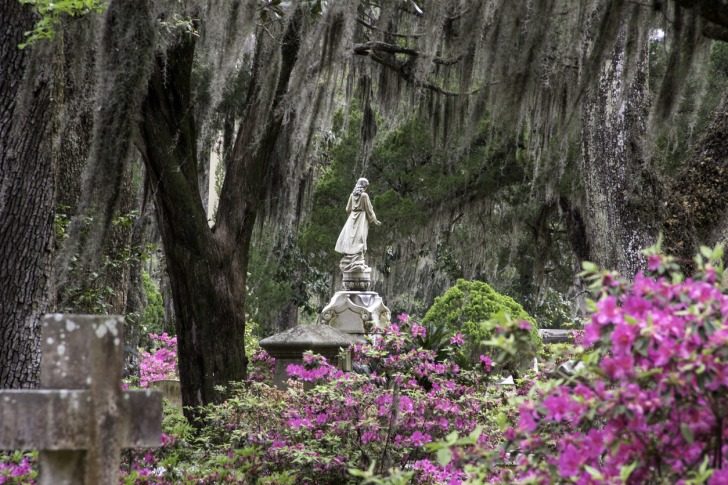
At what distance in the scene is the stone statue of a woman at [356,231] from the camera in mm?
14438

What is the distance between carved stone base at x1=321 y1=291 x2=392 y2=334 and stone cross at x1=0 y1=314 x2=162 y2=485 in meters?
10.8

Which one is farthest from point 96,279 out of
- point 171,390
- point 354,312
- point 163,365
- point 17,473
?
point 354,312

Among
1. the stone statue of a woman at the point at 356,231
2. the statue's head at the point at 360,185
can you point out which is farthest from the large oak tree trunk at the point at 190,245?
the stone statue of a woman at the point at 356,231

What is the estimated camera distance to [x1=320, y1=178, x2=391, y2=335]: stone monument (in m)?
13.7

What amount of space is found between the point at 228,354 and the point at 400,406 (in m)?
2.47

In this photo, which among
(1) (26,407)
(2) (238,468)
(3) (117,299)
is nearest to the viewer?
(1) (26,407)

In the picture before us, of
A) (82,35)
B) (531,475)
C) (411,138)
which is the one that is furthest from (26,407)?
(411,138)

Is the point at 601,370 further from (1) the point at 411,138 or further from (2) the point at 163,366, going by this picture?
(1) the point at 411,138

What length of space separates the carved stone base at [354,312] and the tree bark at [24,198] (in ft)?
28.2

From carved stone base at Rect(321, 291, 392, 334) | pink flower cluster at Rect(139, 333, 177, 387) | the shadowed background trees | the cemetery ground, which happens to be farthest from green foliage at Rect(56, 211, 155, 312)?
carved stone base at Rect(321, 291, 392, 334)

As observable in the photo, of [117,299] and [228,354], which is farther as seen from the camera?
[117,299]

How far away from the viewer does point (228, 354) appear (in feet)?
23.5

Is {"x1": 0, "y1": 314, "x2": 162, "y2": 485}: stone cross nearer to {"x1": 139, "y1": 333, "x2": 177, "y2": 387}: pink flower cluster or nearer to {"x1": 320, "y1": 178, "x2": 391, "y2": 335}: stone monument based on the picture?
{"x1": 139, "y1": 333, "x2": 177, "y2": 387}: pink flower cluster

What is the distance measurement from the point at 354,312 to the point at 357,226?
5.65 ft
